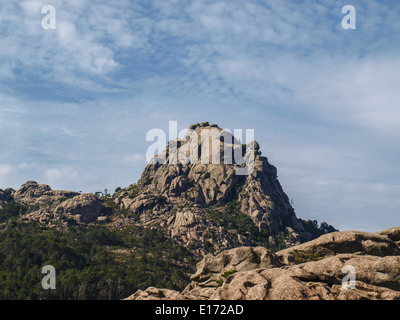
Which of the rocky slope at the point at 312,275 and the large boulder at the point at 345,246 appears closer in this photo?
the rocky slope at the point at 312,275

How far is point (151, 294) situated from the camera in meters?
32.2

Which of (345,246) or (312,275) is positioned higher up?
(345,246)

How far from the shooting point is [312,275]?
29.8 metres

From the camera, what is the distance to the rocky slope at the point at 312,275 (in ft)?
87.1

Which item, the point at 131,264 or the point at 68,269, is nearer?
the point at 68,269

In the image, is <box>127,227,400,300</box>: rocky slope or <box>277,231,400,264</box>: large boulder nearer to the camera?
<box>127,227,400,300</box>: rocky slope

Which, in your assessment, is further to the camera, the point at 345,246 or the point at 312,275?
the point at 345,246

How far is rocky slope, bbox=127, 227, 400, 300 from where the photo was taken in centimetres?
2654
